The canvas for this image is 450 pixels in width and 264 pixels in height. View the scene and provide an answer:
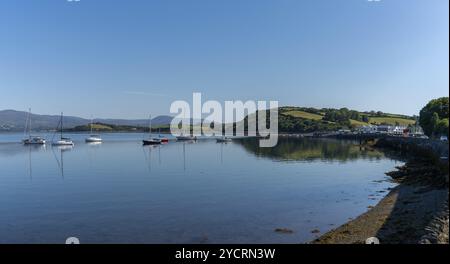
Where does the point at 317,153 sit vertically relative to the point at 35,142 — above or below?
below

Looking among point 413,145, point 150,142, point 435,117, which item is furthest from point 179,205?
point 150,142

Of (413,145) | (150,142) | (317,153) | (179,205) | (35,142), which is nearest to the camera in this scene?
(179,205)

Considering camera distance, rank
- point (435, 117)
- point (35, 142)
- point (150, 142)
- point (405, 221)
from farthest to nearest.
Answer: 1. point (35, 142)
2. point (150, 142)
3. point (435, 117)
4. point (405, 221)

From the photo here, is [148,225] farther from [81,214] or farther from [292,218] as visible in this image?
[292,218]

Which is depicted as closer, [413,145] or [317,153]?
[413,145]

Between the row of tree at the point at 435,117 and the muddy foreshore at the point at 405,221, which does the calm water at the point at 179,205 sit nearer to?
the muddy foreshore at the point at 405,221

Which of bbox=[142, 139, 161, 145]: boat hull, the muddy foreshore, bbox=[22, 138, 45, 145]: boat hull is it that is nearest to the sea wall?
the muddy foreshore

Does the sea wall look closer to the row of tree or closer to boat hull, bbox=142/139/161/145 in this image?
the row of tree

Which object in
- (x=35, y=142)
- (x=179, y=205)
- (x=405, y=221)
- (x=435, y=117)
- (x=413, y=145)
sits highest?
(x=435, y=117)

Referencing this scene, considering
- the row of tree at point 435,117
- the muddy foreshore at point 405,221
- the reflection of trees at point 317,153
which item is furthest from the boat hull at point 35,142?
the muddy foreshore at point 405,221

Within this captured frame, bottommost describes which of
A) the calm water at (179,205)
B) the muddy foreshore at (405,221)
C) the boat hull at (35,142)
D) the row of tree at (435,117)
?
the calm water at (179,205)

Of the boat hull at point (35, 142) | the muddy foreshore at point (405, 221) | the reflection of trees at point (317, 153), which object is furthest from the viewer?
the boat hull at point (35, 142)

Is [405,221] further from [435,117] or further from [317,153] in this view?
[435,117]

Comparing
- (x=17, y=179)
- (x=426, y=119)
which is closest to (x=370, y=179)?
(x=17, y=179)
